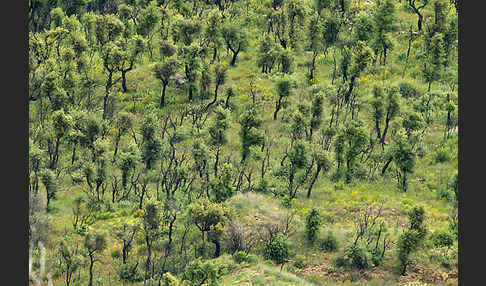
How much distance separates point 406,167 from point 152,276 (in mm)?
33805

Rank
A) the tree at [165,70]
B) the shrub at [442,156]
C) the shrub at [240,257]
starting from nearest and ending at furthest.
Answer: the shrub at [240,257] < the shrub at [442,156] < the tree at [165,70]

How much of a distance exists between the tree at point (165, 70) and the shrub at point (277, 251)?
39.7 metres

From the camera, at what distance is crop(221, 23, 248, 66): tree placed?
11831 centimetres

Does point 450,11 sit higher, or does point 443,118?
point 450,11

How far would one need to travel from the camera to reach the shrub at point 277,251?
251 feet

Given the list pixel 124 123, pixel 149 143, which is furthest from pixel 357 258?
pixel 124 123

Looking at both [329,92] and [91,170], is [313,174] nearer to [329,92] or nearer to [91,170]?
[329,92]

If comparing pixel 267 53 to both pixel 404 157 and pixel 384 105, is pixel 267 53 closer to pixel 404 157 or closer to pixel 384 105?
pixel 384 105

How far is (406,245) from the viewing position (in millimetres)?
73500

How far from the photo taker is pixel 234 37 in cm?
11894

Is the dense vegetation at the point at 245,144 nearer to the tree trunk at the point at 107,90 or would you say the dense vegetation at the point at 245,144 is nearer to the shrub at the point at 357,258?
the shrub at the point at 357,258

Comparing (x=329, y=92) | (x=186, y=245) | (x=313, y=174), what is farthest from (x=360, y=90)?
(x=186, y=245)

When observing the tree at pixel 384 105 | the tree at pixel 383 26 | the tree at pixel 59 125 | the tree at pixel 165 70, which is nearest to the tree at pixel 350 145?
the tree at pixel 384 105

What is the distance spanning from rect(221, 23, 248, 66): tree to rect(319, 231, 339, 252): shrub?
157 ft
